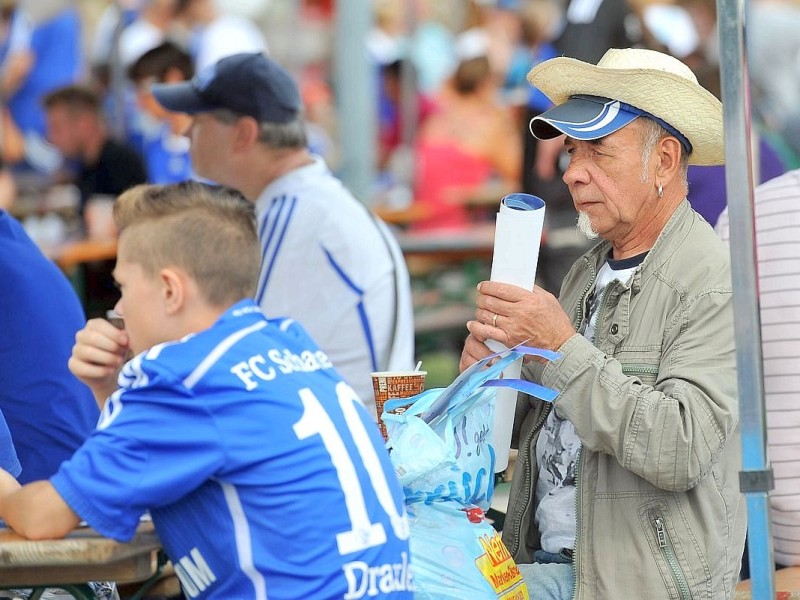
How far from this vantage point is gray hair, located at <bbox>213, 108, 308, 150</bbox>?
453 cm

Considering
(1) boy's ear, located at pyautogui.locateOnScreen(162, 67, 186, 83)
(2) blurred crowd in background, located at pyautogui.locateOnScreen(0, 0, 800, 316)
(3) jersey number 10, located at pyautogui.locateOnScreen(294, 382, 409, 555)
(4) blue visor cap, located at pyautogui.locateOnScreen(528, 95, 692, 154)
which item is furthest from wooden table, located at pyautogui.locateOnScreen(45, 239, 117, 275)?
(3) jersey number 10, located at pyautogui.locateOnScreen(294, 382, 409, 555)

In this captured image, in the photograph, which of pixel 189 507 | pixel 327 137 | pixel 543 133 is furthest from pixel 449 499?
pixel 327 137

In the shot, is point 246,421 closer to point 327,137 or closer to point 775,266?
point 775,266

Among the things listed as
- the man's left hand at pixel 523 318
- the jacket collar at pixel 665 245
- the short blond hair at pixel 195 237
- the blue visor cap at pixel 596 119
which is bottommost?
the man's left hand at pixel 523 318

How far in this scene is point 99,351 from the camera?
2.52 meters

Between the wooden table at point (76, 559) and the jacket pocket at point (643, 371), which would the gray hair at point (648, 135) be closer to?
the jacket pocket at point (643, 371)

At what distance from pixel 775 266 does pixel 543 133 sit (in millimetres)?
689

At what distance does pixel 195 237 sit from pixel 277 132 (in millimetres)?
2205

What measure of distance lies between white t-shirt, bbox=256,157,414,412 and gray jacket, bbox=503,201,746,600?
4.97 ft

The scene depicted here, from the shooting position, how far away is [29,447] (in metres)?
3.42

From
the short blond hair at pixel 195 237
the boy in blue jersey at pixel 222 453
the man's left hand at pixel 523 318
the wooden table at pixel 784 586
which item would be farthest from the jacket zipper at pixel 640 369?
the short blond hair at pixel 195 237

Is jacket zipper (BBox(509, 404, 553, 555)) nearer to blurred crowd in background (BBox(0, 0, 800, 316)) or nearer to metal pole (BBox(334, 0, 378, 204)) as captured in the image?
blurred crowd in background (BBox(0, 0, 800, 316))

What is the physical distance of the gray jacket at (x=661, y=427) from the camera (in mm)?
2662

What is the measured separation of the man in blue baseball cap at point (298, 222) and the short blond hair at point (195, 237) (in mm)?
1812
